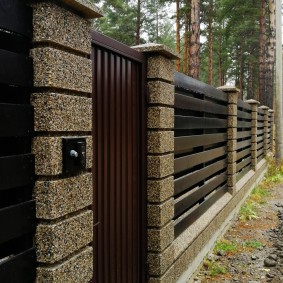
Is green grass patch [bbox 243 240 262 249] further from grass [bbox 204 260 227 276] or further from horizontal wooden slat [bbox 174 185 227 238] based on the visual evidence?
grass [bbox 204 260 227 276]

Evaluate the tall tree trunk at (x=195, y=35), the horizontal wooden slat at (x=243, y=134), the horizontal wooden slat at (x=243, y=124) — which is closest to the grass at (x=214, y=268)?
the horizontal wooden slat at (x=243, y=134)

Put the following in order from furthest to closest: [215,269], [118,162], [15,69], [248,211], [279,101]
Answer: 1. [279,101]
2. [248,211]
3. [215,269]
4. [118,162]
5. [15,69]

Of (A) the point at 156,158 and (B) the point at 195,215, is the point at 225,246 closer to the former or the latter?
(B) the point at 195,215

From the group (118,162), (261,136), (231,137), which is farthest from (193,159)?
(261,136)

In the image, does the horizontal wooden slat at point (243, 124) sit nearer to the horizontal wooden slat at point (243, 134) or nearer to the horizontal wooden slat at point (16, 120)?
the horizontal wooden slat at point (243, 134)

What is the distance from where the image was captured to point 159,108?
373cm

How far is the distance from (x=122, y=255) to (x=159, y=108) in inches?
54.9

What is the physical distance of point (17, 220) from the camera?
2.05 metres

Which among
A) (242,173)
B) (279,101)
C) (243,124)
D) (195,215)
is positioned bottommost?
(195,215)

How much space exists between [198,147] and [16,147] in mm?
3803

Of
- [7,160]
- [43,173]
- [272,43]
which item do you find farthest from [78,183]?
[272,43]

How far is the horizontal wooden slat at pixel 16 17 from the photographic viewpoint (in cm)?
196

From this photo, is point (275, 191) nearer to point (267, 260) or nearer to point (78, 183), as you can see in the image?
point (267, 260)

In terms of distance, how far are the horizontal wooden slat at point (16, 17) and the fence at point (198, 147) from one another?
2517 millimetres
